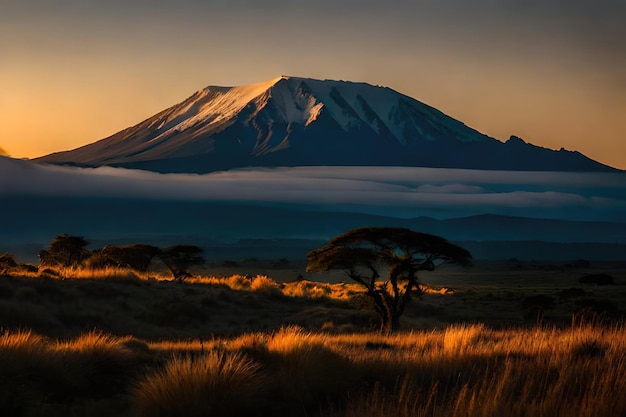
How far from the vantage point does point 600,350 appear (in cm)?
1287

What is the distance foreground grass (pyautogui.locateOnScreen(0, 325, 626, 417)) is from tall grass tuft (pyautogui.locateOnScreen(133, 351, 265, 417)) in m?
0.01

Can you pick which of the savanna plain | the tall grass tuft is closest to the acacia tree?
the savanna plain

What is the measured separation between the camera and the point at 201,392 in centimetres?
915

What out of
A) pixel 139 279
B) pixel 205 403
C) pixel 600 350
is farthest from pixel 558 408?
pixel 139 279

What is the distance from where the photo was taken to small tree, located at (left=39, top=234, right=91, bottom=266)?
5459 cm

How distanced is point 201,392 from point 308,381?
1.77m

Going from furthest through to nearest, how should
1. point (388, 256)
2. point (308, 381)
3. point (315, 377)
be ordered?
point (388, 256)
point (315, 377)
point (308, 381)

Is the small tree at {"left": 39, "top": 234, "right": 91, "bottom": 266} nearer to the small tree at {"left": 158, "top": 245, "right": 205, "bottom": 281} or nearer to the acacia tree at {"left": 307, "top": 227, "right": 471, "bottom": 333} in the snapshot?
the small tree at {"left": 158, "top": 245, "right": 205, "bottom": 281}

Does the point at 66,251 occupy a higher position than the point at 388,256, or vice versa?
the point at 388,256

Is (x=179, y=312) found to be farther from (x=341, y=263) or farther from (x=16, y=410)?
(x=16, y=410)

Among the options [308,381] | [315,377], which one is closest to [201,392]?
[308,381]

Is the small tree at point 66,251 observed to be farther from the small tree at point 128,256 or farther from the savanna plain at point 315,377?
the savanna plain at point 315,377

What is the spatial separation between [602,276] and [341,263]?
6448 cm

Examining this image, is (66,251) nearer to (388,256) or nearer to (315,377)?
(388,256)
